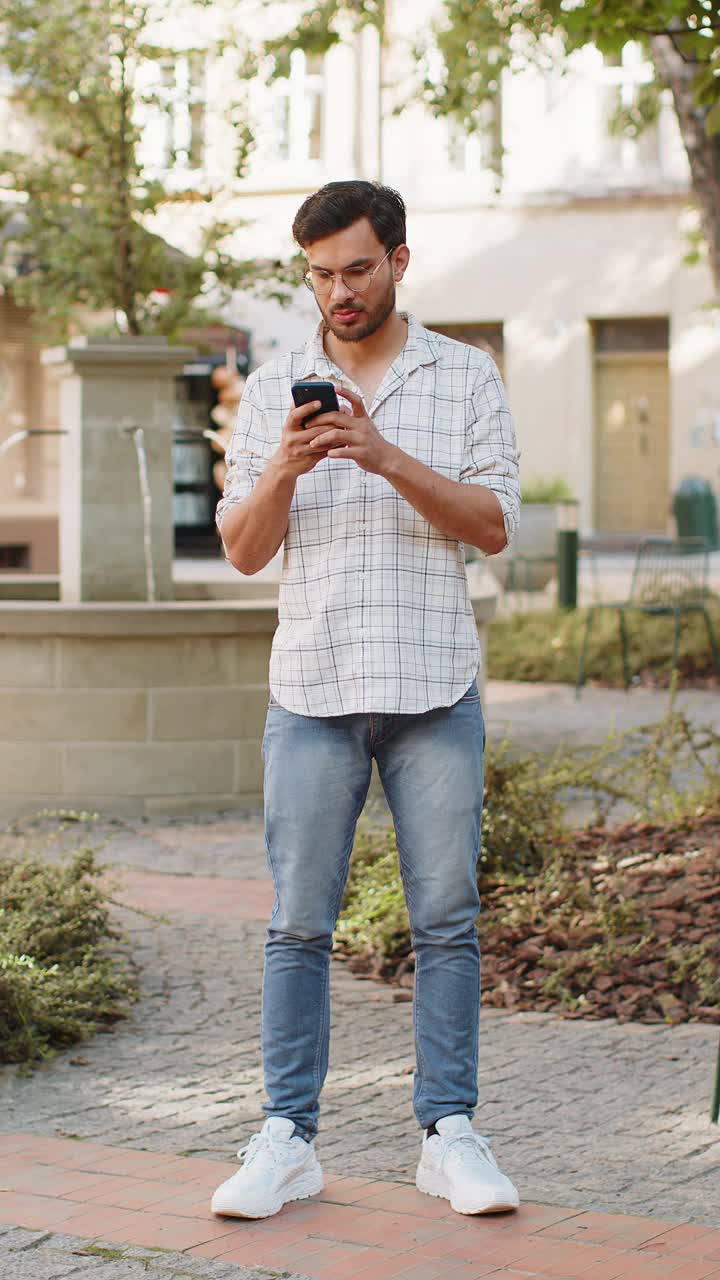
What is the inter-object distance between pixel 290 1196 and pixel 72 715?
519 cm

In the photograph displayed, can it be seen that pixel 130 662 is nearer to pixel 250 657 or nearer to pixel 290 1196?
pixel 250 657

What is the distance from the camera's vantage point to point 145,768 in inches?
343

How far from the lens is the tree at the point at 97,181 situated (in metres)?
12.2

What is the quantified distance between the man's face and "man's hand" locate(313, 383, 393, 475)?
235 millimetres

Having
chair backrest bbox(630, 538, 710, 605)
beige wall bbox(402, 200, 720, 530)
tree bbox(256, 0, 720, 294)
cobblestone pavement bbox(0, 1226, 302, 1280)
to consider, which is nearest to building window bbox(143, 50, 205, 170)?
tree bbox(256, 0, 720, 294)

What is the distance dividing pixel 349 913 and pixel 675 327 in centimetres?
2382

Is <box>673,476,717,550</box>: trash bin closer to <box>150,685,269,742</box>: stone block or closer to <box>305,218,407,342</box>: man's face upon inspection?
<box>150,685,269,742</box>: stone block

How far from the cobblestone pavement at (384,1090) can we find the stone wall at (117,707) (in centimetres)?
260

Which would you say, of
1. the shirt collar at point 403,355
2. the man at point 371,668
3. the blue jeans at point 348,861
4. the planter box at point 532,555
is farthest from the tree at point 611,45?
the planter box at point 532,555

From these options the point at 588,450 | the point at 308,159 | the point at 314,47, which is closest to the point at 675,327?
the point at 588,450

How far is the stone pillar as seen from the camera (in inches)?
375

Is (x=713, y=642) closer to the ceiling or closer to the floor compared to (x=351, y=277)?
closer to the floor

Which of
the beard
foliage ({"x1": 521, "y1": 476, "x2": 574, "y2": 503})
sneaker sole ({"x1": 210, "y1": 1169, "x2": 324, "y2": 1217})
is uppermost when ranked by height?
foliage ({"x1": 521, "y1": 476, "x2": 574, "y2": 503})

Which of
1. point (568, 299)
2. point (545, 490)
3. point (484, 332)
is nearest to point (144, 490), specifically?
point (545, 490)
